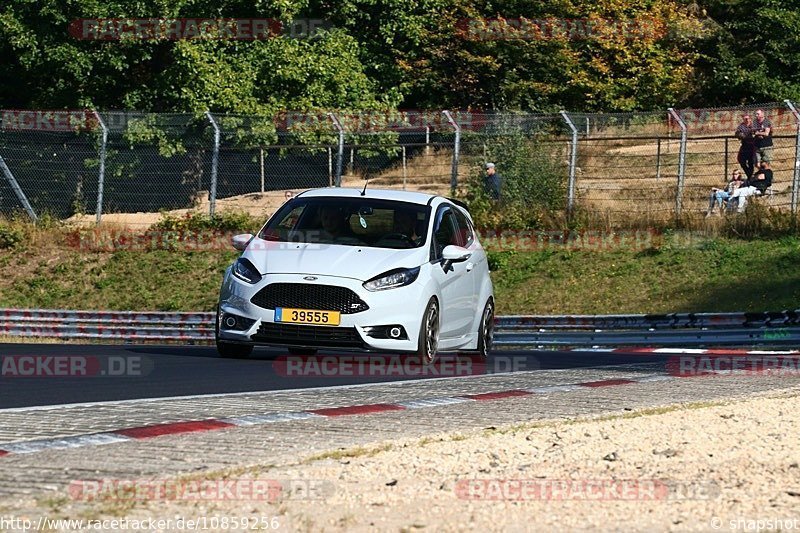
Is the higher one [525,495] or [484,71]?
[484,71]

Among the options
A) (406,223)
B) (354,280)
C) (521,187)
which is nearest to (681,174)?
(521,187)

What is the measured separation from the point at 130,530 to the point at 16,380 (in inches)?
247

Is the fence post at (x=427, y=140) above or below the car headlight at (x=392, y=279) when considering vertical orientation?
above

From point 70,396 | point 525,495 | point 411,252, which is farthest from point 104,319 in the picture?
point 525,495

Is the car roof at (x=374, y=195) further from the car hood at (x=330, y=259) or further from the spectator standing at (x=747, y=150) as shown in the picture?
the spectator standing at (x=747, y=150)

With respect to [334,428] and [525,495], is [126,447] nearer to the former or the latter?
[334,428]

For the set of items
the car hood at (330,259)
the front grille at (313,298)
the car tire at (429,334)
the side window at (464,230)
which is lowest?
the car tire at (429,334)

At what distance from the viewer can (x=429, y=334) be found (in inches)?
526

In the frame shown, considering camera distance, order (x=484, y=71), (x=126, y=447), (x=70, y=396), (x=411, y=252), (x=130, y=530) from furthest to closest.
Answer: (x=484, y=71) → (x=411, y=252) → (x=70, y=396) → (x=126, y=447) → (x=130, y=530)

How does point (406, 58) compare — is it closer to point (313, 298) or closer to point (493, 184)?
point (493, 184)

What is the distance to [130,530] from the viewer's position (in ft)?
18.4

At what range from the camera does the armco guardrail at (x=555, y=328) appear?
821 inches

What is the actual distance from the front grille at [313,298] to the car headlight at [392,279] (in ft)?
0.66

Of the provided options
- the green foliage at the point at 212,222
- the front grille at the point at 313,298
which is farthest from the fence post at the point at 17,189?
the front grille at the point at 313,298
